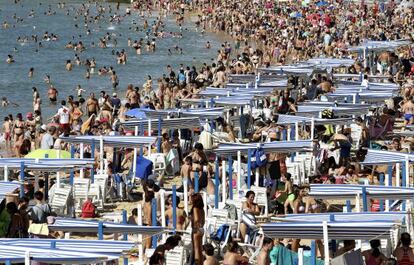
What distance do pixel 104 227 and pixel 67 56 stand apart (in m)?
40.4

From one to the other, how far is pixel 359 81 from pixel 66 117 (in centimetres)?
666

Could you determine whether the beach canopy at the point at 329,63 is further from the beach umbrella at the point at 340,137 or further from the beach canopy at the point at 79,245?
the beach canopy at the point at 79,245

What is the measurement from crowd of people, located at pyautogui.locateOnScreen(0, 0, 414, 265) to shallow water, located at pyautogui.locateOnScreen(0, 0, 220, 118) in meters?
0.59

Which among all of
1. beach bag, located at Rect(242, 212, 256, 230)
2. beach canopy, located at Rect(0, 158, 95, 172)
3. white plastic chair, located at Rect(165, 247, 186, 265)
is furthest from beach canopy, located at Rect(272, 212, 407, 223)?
beach canopy, located at Rect(0, 158, 95, 172)

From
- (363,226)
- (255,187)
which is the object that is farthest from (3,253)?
(255,187)

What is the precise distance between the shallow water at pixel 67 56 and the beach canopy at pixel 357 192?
67.3 feet

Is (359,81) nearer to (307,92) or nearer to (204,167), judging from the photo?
(307,92)

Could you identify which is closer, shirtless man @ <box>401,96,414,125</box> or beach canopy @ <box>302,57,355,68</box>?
shirtless man @ <box>401,96,414,125</box>

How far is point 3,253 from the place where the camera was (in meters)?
9.77

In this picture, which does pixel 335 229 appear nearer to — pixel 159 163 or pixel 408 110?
pixel 159 163

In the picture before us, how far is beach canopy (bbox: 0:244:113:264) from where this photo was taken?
9.49 metres

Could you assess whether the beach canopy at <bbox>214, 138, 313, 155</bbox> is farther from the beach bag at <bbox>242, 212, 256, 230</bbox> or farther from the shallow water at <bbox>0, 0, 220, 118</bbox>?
the shallow water at <bbox>0, 0, 220, 118</bbox>

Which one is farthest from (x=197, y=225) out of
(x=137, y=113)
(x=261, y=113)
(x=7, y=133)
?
(x=7, y=133)

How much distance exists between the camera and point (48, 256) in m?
9.59
